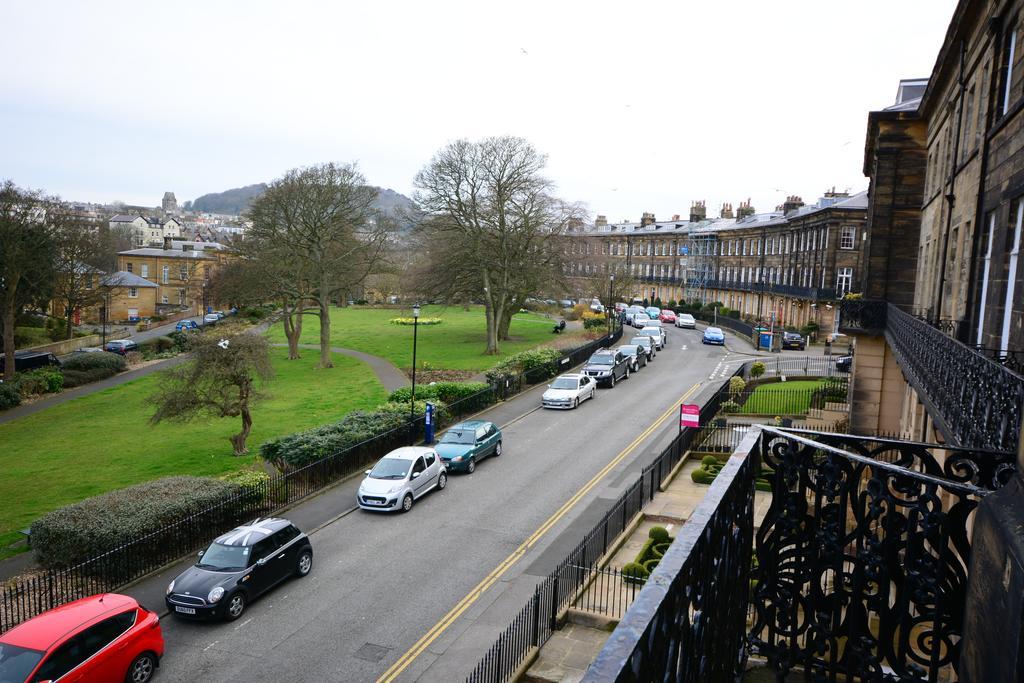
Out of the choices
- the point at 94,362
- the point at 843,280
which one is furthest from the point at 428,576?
the point at 843,280

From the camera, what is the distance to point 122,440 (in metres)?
30.1

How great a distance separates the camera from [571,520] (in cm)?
2048

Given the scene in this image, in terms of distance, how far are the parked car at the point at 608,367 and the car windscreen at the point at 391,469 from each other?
16707mm

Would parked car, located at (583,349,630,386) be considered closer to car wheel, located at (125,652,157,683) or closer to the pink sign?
the pink sign

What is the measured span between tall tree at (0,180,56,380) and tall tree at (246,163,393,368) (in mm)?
12000

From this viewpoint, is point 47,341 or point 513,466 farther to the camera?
point 47,341

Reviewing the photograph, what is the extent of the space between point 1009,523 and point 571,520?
18289 mm

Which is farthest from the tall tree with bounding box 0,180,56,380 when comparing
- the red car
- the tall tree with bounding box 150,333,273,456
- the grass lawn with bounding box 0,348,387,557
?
the red car

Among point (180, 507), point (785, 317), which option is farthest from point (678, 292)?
point (180, 507)

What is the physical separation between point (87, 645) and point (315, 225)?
3901 centimetres

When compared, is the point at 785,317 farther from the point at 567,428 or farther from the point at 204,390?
the point at 204,390

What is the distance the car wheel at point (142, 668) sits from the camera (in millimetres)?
12297

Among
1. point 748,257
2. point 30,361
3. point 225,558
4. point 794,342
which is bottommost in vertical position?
point 30,361

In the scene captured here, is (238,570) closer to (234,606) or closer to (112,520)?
(234,606)
